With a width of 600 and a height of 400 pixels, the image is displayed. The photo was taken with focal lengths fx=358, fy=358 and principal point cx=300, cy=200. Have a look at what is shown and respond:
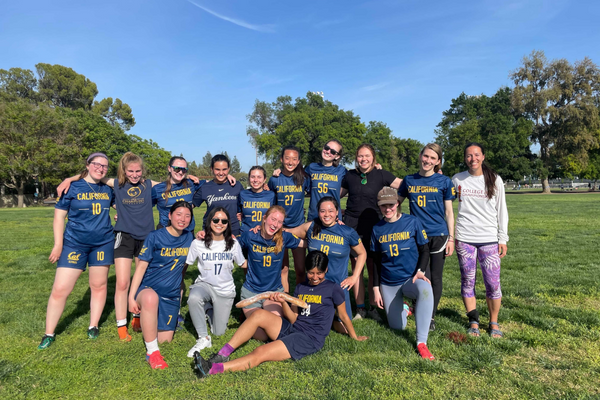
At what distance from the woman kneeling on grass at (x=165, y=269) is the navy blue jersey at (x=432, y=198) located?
115 inches

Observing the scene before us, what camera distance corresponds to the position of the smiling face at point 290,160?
5117 mm

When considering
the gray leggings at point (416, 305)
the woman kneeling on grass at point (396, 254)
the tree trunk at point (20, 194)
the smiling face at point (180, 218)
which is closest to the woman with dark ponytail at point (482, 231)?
the woman kneeling on grass at point (396, 254)

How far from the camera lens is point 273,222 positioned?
4488 mm

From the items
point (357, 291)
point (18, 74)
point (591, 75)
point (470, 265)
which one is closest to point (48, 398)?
point (357, 291)

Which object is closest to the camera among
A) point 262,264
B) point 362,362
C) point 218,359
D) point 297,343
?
point 218,359

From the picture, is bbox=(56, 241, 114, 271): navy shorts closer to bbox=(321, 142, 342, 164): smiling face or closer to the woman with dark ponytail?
bbox=(321, 142, 342, 164): smiling face

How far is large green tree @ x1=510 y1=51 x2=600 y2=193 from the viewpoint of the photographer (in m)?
44.3

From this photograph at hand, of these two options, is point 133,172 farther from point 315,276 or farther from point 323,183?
point 315,276

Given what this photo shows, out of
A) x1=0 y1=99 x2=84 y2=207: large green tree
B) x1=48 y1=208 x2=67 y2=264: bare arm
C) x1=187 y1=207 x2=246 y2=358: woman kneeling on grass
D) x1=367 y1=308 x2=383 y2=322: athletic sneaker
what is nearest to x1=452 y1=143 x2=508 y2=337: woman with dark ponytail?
x1=367 y1=308 x2=383 y2=322: athletic sneaker

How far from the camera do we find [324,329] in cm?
402

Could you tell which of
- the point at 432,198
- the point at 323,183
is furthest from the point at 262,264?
the point at 432,198

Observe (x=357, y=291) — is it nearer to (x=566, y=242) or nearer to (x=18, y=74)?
(x=566, y=242)

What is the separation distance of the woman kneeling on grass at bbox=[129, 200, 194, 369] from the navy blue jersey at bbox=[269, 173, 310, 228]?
1.33 meters

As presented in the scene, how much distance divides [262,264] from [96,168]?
2394 millimetres
